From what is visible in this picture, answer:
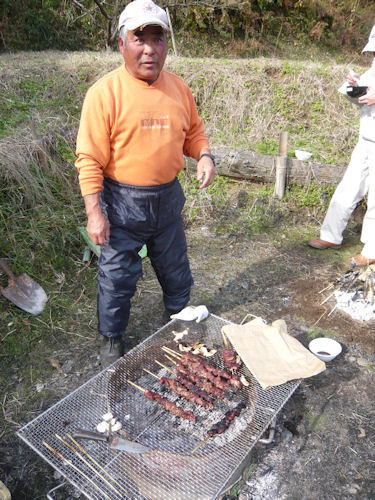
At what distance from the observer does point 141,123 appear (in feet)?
9.52

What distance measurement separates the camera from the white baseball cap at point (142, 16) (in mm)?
2568

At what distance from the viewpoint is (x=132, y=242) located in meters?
3.31

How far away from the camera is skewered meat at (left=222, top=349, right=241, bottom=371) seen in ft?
10.2

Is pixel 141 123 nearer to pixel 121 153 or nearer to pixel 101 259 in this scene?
pixel 121 153

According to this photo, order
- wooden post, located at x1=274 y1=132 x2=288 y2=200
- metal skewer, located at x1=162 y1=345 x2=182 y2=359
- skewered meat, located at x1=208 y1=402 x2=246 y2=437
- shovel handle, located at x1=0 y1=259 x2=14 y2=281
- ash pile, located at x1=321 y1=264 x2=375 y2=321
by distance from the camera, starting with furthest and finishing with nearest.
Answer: wooden post, located at x1=274 y1=132 x2=288 y2=200 → ash pile, located at x1=321 y1=264 x2=375 y2=321 → shovel handle, located at x1=0 y1=259 x2=14 y2=281 → metal skewer, located at x1=162 y1=345 x2=182 y2=359 → skewered meat, located at x1=208 y1=402 x2=246 y2=437

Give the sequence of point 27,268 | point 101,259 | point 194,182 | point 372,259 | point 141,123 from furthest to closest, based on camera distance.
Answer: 1. point 194,182
2. point 372,259
3. point 27,268
4. point 101,259
5. point 141,123

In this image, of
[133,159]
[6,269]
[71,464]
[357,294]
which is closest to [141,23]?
[133,159]

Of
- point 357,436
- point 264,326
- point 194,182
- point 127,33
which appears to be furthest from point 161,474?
point 194,182

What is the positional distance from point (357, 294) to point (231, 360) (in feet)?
7.95

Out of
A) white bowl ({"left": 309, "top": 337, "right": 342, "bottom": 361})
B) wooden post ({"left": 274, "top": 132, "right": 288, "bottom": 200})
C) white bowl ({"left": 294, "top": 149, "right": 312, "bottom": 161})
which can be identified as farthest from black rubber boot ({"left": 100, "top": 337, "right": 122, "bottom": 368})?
white bowl ({"left": 294, "top": 149, "right": 312, "bottom": 161})

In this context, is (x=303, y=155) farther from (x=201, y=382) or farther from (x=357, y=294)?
(x=201, y=382)

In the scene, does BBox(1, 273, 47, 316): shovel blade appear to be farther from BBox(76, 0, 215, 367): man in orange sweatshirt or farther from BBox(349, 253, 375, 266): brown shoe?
BBox(349, 253, 375, 266): brown shoe

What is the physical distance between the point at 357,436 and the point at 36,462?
271 centimetres

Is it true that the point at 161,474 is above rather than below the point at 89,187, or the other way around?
below
